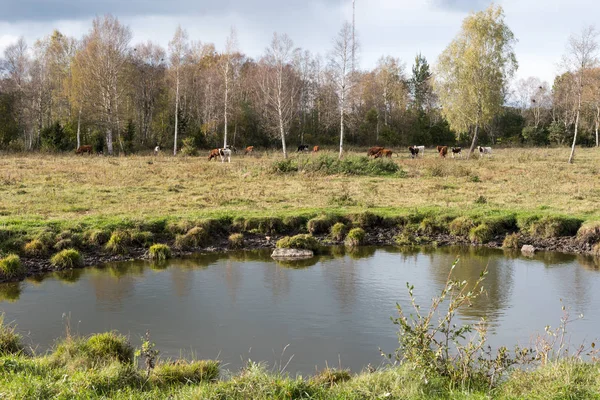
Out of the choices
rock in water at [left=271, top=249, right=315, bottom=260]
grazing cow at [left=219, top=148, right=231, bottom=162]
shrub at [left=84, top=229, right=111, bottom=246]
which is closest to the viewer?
shrub at [left=84, top=229, right=111, bottom=246]

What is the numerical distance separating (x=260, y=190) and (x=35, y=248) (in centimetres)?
1021

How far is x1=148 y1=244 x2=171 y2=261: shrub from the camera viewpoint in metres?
14.1

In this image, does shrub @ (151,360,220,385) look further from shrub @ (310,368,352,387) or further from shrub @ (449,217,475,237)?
shrub @ (449,217,475,237)

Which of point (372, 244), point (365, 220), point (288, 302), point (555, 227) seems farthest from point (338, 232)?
point (555, 227)

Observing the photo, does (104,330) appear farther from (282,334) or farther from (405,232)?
(405,232)

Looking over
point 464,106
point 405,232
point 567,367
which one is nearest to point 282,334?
point 567,367

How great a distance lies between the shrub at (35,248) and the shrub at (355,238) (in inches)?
333

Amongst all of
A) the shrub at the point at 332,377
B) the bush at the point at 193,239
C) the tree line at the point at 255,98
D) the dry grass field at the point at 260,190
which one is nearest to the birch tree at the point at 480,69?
the tree line at the point at 255,98

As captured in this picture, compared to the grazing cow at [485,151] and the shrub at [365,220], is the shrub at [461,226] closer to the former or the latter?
the shrub at [365,220]

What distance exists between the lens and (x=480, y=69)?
1607 inches

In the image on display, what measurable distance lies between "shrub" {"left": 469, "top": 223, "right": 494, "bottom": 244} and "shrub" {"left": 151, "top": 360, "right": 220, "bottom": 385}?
11414mm

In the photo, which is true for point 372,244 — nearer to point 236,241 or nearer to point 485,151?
point 236,241

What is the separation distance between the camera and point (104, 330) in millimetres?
8789

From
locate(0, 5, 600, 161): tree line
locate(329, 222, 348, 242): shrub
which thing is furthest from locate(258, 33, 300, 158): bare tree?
locate(329, 222, 348, 242): shrub
